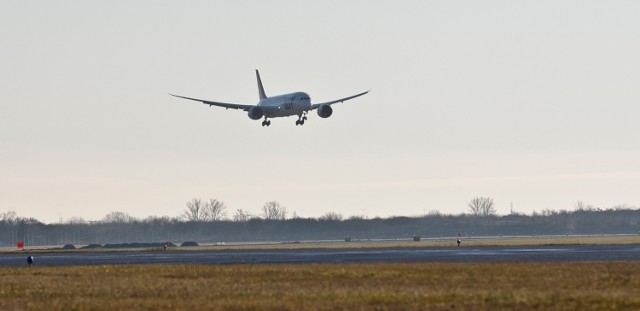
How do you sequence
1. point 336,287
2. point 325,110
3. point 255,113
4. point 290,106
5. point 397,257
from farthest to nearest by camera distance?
point 290,106 → point 255,113 → point 325,110 → point 397,257 → point 336,287

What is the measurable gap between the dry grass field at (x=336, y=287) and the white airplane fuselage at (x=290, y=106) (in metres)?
64.3

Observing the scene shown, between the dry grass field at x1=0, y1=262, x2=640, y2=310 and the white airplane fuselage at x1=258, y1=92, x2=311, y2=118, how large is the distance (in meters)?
64.3

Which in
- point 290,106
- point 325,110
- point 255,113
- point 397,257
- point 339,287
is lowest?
point 339,287

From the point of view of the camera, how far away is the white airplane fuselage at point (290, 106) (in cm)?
13550

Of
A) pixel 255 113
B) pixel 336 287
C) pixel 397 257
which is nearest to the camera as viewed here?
pixel 336 287

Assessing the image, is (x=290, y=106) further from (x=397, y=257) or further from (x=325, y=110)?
(x=397, y=257)

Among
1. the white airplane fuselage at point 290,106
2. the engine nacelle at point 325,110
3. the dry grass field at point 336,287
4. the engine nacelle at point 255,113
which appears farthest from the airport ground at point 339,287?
the white airplane fuselage at point 290,106

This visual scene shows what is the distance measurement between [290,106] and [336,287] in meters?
83.4

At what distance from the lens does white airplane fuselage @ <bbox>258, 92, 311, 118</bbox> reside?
13550cm

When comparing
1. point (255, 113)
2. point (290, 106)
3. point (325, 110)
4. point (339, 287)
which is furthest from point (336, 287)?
point (290, 106)

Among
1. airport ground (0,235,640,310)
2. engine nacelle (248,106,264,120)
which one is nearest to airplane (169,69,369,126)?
engine nacelle (248,106,264,120)

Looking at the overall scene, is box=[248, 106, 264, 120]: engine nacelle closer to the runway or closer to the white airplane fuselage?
the white airplane fuselage

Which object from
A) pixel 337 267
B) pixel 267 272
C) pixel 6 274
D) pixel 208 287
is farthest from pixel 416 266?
pixel 6 274

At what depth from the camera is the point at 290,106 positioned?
136000 mm
